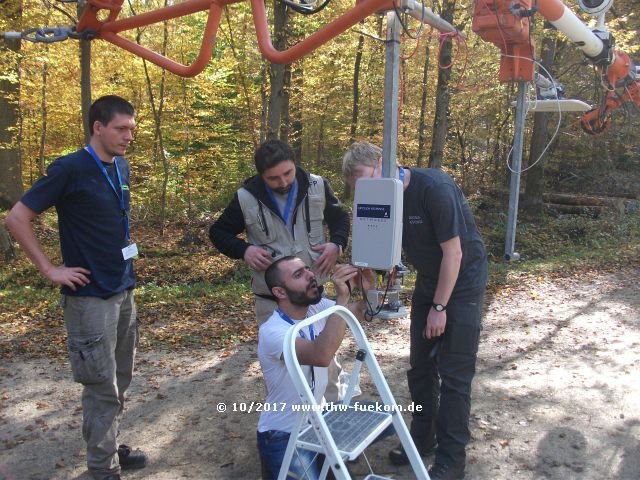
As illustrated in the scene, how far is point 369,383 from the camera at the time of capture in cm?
467

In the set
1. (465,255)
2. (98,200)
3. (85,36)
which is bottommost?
(465,255)

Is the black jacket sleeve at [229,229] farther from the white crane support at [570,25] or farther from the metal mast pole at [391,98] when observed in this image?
the white crane support at [570,25]

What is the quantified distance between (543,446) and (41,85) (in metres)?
15.1

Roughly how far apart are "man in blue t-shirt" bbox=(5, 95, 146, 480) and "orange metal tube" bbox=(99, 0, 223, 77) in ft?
3.57

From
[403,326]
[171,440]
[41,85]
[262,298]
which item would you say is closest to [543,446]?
Result: [262,298]

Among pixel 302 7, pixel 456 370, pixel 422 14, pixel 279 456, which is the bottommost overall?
pixel 279 456

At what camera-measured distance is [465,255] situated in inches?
124

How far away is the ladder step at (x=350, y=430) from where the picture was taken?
87.0 inches

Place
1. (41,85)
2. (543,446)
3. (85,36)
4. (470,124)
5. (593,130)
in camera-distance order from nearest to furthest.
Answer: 1. (543,446)
2. (85,36)
3. (593,130)
4. (41,85)
5. (470,124)

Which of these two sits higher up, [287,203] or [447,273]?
[287,203]

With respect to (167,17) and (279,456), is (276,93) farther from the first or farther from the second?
(279,456)

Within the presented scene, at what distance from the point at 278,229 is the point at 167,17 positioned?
1878mm

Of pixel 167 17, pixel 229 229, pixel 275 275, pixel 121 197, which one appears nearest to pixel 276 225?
pixel 229 229

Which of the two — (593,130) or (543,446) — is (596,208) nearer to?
(593,130)
